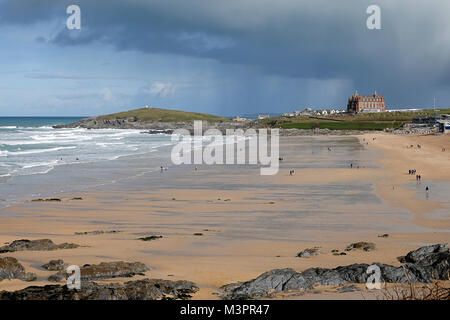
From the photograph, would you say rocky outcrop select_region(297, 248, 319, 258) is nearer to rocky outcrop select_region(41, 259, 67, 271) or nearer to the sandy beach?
the sandy beach

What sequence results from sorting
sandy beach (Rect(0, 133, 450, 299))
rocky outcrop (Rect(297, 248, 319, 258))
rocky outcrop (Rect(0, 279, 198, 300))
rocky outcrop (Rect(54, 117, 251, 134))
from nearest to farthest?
1. rocky outcrop (Rect(0, 279, 198, 300))
2. sandy beach (Rect(0, 133, 450, 299))
3. rocky outcrop (Rect(297, 248, 319, 258))
4. rocky outcrop (Rect(54, 117, 251, 134))

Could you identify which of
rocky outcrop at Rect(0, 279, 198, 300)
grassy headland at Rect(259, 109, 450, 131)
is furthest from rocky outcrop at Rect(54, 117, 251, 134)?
rocky outcrop at Rect(0, 279, 198, 300)

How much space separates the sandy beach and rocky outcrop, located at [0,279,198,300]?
642 mm

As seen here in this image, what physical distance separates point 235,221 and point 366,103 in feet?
562

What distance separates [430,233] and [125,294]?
1490cm

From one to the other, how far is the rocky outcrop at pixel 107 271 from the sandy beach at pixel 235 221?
32 cm

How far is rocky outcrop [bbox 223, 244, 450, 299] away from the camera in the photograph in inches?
448

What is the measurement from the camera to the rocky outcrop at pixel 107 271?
42.8 ft

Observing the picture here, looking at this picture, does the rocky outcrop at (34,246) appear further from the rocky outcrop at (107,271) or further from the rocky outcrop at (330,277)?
the rocky outcrop at (330,277)

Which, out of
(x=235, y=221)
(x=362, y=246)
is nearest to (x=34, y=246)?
(x=235, y=221)

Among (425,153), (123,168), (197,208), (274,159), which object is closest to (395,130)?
(425,153)

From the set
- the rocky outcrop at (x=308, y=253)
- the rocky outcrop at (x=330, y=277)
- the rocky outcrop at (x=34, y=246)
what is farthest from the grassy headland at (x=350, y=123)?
the rocky outcrop at (x=330, y=277)

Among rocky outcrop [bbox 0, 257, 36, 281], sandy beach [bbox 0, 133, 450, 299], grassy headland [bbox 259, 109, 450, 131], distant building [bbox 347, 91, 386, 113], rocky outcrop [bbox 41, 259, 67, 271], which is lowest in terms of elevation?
sandy beach [bbox 0, 133, 450, 299]
